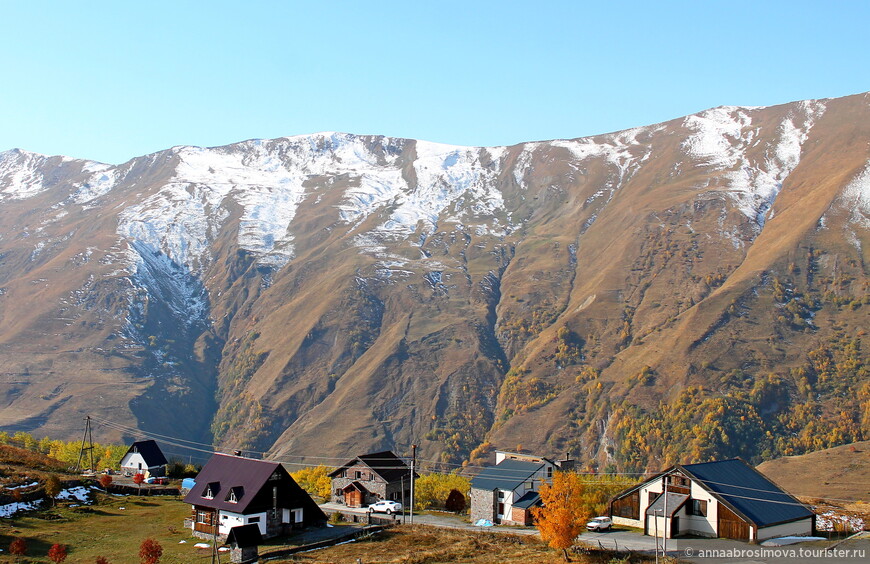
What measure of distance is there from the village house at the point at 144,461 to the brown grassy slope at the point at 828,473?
81179mm

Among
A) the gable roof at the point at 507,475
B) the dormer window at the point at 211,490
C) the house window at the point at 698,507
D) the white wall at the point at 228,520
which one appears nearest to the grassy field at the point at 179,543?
the white wall at the point at 228,520

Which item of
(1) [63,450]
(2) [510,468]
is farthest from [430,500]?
(1) [63,450]

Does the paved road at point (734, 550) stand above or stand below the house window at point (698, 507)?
below

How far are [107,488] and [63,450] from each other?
5001cm

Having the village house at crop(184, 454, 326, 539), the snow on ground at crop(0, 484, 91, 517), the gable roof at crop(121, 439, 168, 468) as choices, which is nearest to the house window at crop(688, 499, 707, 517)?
the village house at crop(184, 454, 326, 539)

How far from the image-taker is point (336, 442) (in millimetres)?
196375

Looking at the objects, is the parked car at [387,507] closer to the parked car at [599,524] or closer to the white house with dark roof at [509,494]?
the white house with dark roof at [509,494]

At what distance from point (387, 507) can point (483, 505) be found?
9673 mm

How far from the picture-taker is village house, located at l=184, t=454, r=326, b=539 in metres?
61.6

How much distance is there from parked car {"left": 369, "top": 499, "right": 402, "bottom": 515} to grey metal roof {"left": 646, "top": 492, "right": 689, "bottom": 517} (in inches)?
979

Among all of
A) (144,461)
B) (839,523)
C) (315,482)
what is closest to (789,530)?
(839,523)

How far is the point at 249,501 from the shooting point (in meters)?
61.5

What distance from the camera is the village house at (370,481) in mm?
79250

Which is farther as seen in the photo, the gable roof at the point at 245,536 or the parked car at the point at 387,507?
Answer: the parked car at the point at 387,507
